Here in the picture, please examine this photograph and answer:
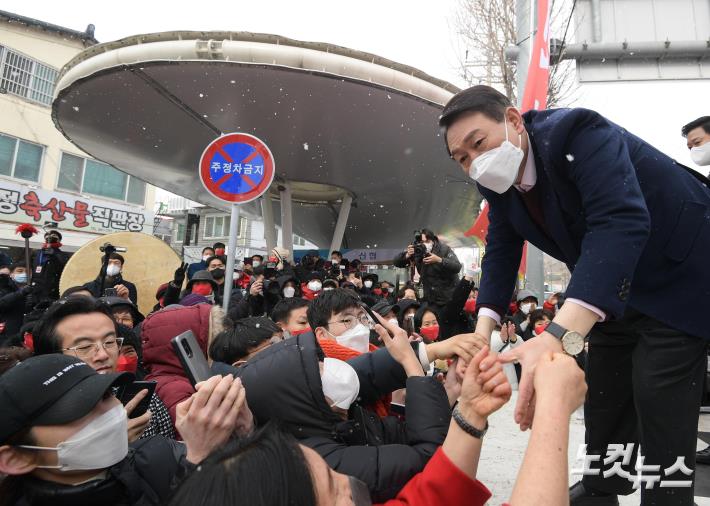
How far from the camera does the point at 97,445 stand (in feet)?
4.54

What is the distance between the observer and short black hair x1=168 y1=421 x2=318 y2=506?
725 millimetres

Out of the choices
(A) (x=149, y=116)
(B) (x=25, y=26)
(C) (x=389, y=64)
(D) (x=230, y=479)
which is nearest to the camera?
(D) (x=230, y=479)

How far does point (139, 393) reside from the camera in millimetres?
1722

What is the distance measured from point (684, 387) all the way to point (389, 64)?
659 cm

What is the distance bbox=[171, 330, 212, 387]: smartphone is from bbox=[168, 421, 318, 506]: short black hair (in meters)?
0.56

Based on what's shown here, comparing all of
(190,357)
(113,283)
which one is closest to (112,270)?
(113,283)

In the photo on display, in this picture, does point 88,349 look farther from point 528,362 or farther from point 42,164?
point 42,164

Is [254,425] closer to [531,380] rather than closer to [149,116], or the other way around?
[531,380]

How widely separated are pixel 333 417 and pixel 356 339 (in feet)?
3.49

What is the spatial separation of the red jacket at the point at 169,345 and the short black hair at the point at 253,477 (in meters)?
A: 1.68

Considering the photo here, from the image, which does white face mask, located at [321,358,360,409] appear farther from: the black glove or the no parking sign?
the black glove

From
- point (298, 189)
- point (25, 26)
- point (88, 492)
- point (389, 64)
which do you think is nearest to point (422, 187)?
point (298, 189)

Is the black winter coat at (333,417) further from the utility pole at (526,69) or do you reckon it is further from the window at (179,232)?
the window at (179,232)

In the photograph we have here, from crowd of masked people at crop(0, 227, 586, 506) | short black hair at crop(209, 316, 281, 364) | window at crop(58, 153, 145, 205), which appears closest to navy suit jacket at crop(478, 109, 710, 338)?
crowd of masked people at crop(0, 227, 586, 506)
